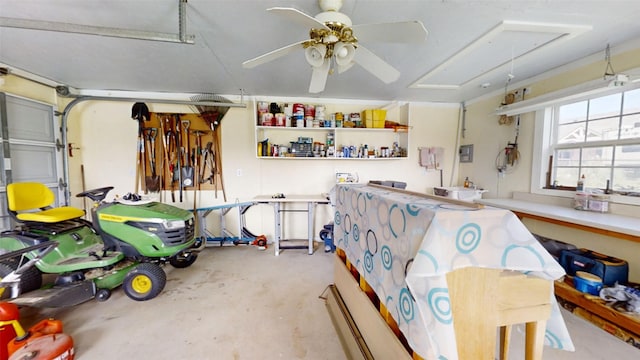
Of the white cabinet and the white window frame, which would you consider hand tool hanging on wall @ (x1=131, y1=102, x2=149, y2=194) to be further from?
the white window frame

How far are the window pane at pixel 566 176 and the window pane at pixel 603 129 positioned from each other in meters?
0.38

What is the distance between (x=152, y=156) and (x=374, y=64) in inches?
138

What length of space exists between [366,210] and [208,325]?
65.6 inches

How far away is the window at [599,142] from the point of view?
7.11 ft

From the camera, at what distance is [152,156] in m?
3.56

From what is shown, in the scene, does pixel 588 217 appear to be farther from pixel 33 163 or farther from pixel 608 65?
pixel 33 163

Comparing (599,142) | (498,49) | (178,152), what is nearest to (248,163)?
(178,152)

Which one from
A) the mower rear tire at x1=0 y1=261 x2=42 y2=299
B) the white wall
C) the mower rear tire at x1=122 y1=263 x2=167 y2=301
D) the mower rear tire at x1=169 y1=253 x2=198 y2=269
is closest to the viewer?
the mower rear tire at x1=0 y1=261 x2=42 y2=299

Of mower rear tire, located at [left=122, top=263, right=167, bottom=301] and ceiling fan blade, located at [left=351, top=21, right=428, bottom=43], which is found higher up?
ceiling fan blade, located at [left=351, top=21, right=428, bottom=43]

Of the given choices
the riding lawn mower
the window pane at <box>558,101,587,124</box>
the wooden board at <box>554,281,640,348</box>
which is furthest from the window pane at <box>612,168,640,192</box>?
the riding lawn mower

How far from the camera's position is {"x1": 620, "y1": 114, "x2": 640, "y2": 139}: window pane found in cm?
213

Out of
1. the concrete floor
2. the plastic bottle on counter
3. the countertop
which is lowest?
the concrete floor

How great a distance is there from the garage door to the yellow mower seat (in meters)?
0.72

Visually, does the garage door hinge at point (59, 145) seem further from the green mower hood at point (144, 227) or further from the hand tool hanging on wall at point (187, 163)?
the green mower hood at point (144, 227)
